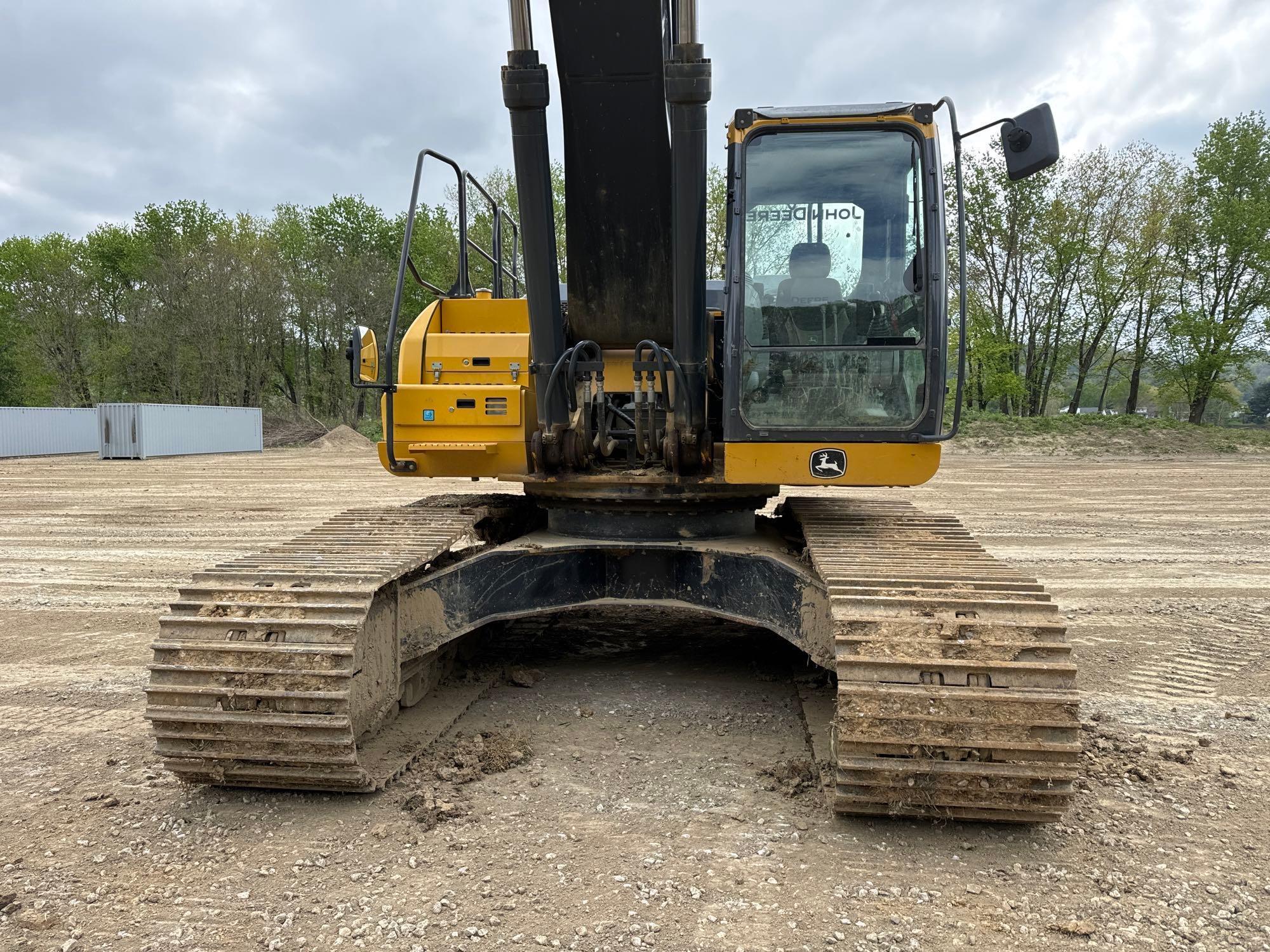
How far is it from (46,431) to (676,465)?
33846 mm

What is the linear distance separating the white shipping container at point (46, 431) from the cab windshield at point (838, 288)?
3306 cm

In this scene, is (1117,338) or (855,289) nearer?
(855,289)

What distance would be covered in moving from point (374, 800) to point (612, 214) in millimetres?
2646

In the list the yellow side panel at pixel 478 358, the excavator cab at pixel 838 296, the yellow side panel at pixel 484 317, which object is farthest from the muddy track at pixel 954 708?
the yellow side panel at pixel 484 317

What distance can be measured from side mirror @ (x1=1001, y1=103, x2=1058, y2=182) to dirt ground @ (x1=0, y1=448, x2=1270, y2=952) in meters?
2.58

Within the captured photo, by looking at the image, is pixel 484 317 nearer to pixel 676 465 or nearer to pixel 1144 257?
pixel 676 465

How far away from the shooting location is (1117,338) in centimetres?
3719

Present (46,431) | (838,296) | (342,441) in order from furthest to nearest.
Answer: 1. (342,441)
2. (46,431)
3. (838,296)

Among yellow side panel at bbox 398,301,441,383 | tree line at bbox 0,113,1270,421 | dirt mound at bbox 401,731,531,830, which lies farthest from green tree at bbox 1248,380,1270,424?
dirt mound at bbox 401,731,531,830

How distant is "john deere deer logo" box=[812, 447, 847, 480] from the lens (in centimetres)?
425

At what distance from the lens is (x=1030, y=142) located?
389 cm

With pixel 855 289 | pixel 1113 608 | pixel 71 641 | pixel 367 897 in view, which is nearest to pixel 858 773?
pixel 367 897

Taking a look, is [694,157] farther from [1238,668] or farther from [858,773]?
[1238,668]

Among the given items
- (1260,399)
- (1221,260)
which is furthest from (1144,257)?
(1260,399)
